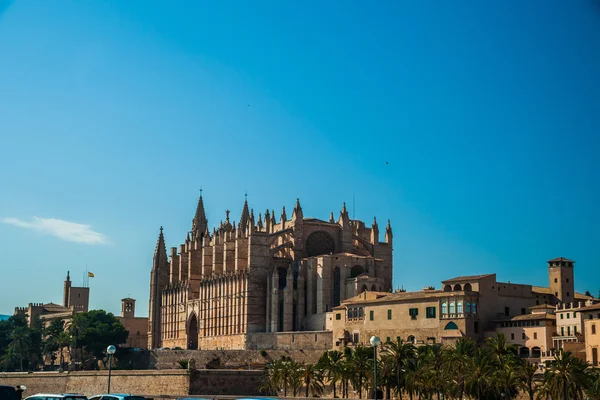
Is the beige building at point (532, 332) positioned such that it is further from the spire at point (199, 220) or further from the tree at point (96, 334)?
the spire at point (199, 220)

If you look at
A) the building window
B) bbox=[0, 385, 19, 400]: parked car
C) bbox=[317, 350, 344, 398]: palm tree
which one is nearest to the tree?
bbox=[317, 350, 344, 398]: palm tree

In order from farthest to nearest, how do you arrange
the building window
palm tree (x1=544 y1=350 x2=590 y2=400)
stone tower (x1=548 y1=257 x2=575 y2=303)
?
1. stone tower (x1=548 y1=257 x2=575 y2=303)
2. the building window
3. palm tree (x1=544 y1=350 x2=590 y2=400)

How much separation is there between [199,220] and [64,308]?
41.7 meters

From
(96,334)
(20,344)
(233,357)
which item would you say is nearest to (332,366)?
(233,357)

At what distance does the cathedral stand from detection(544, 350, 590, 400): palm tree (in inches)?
1392

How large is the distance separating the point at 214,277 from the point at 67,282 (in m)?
68.2

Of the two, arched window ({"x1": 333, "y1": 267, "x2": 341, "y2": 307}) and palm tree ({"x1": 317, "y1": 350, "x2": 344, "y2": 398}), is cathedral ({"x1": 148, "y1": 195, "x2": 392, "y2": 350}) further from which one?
palm tree ({"x1": 317, "y1": 350, "x2": 344, "y2": 398})

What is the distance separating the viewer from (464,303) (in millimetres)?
68438

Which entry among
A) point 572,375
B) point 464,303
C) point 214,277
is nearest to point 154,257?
point 214,277

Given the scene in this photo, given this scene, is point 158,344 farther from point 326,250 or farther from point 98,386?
point 98,386

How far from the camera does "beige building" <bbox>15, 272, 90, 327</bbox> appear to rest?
13750cm

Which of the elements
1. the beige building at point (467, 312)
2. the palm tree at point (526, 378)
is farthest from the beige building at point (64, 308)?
the palm tree at point (526, 378)

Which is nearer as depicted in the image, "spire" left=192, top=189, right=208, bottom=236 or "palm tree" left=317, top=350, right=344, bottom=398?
"palm tree" left=317, top=350, right=344, bottom=398

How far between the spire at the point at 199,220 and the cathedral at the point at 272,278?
312 inches
